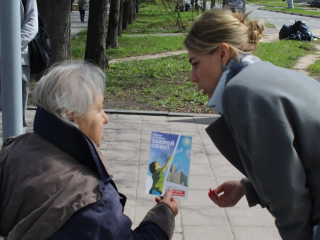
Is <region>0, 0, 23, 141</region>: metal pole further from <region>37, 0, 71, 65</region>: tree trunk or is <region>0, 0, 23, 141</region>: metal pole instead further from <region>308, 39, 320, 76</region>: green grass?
<region>308, 39, 320, 76</region>: green grass

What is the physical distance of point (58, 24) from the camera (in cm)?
765

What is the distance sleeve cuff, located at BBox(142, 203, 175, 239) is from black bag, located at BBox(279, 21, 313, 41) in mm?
16926

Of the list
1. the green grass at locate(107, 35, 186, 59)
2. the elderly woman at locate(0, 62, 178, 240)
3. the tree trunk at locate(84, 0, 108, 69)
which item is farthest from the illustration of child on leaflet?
the green grass at locate(107, 35, 186, 59)

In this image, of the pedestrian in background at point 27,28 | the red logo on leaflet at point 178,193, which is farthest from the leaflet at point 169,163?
the pedestrian in background at point 27,28

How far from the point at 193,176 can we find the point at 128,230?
286 cm

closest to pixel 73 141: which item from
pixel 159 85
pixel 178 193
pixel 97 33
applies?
pixel 178 193

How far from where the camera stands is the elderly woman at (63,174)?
4.73ft

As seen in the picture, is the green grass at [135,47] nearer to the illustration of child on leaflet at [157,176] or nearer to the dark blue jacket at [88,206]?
the illustration of child on leaflet at [157,176]

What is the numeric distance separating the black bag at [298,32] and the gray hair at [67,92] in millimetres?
17093

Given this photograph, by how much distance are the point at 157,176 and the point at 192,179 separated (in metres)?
2.42

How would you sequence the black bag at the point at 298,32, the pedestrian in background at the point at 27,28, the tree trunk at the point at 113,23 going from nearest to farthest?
the pedestrian in background at the point at 27,28 < the tree trunk at the point at 113,23 < the black bag at the point at 298,32

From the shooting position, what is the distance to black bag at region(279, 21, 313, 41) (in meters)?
17.2

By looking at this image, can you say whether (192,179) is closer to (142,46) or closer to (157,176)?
(157,176)

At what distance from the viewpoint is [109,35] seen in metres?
14.6
